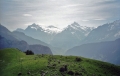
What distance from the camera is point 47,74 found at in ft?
223

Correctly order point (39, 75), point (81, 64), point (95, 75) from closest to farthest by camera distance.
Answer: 1. point (39, 75)
2. point (95, 75)
3. point (81, 64)

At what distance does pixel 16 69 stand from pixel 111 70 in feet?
141

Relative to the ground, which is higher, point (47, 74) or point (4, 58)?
point (4, 58)

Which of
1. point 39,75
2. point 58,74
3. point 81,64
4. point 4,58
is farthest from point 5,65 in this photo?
point 81,64

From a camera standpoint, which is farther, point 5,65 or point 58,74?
point 5,65

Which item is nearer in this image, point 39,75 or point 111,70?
point 39,75

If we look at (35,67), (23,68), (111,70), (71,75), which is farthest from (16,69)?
(111,70)

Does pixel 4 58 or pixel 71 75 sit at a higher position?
pixel 4 58

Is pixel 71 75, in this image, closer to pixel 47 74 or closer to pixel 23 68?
pixel 47 74

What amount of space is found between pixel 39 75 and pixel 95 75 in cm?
2244

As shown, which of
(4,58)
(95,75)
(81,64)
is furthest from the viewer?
(4,58)

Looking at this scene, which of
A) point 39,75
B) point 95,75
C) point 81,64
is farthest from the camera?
point 81,64

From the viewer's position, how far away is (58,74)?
68250mm

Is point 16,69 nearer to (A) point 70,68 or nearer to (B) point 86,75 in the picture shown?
(A) point 70,68
